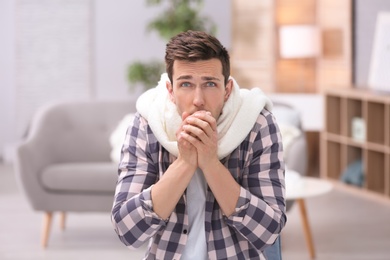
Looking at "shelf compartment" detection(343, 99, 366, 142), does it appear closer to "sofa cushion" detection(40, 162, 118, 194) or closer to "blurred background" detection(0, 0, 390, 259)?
"blurred background" detection(0, 0, 390, 259)

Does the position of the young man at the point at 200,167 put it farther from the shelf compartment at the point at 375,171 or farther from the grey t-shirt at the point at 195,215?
the shelf compartment at the point at 375,171

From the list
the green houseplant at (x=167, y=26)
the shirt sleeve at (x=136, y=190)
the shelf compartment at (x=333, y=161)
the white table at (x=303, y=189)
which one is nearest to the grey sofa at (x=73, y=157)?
the white table at (x=303, y=189)

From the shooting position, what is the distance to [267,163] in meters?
2.19

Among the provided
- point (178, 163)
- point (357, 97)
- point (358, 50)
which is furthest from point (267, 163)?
point (358, 50)

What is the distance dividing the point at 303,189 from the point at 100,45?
13.3ft

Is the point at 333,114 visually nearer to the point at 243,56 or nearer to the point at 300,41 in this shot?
the point at 300,41

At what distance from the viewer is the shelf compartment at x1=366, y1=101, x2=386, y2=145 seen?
276 inches

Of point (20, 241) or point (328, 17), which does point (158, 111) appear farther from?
point (328, 17)

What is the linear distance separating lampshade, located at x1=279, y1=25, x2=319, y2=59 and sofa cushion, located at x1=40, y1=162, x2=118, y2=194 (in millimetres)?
2855

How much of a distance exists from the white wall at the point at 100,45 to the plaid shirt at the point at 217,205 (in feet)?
21.2

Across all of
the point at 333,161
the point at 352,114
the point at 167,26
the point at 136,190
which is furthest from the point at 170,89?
the point at 167,26

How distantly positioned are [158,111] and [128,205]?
0.23 metres

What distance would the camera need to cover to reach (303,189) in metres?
5.08

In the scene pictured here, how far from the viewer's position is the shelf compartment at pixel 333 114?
7.44m
